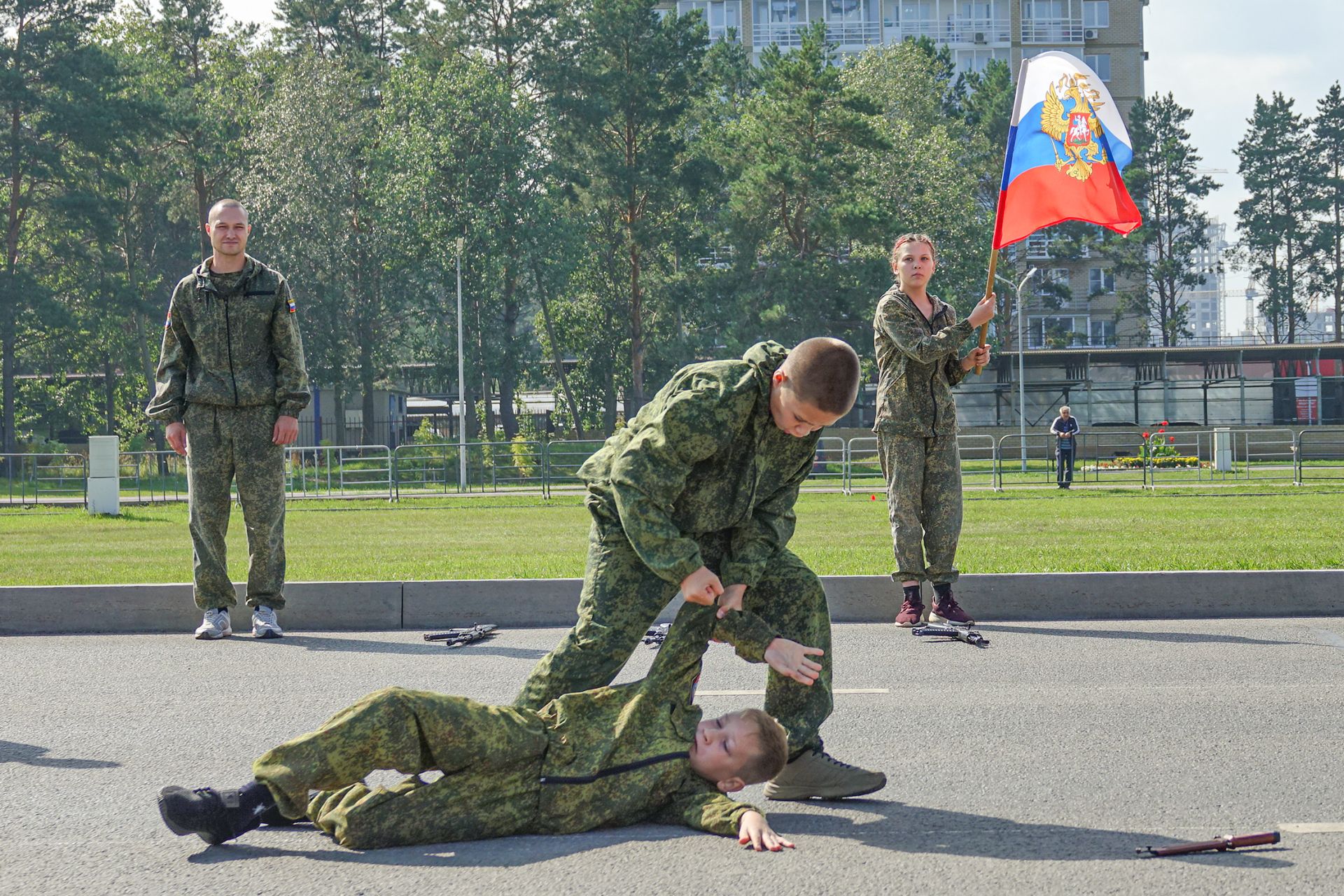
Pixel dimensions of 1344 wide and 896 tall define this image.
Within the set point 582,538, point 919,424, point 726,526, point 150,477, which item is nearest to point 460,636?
point 919,424

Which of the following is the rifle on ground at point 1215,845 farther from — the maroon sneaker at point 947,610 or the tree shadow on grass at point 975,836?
the maroon sneaker at point 947,610

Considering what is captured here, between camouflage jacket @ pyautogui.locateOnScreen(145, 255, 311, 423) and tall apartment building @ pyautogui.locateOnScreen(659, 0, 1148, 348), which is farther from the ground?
tall apartment building @ pyautogui.locateOnScreen(659, 0, 1148, 348)

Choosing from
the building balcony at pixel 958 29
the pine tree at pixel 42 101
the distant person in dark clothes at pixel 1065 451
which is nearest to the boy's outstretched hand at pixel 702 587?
the distant person in dark clothes at pixel 1065 451

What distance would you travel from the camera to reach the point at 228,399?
28.1 feet

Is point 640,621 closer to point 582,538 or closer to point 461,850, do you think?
point 461,850

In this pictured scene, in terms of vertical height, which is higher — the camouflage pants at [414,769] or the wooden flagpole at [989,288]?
the wooden flagpole at [989,288]

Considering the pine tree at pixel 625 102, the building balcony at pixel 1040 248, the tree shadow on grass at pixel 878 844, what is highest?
the pine tree at pixel 625 102

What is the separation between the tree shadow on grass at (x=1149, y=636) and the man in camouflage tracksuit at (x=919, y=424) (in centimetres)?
42

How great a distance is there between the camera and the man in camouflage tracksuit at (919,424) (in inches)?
333

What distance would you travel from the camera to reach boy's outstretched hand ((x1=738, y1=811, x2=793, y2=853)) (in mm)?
4160

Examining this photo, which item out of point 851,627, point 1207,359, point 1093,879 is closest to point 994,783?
point 1093,879

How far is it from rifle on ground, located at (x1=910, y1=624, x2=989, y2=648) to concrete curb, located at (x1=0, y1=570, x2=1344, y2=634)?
83 cm

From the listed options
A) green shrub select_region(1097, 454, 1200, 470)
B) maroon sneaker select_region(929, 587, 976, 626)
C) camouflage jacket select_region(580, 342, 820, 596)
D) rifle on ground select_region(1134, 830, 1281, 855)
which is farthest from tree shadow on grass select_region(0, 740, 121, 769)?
green shrub select_region(1097, 454, 1200, 470)

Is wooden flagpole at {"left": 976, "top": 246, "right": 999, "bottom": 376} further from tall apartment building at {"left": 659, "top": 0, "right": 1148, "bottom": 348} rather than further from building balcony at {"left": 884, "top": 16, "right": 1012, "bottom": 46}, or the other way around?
building balcony at {"left": 884, "top": 16, "right": 1012, "bottom": 46}
